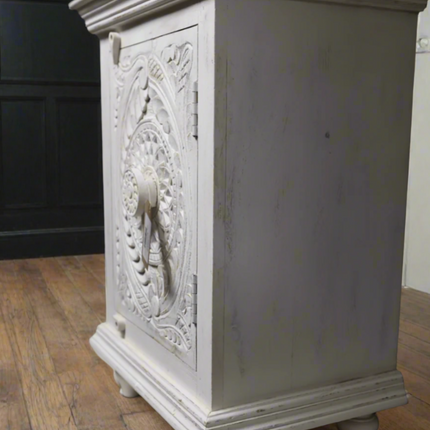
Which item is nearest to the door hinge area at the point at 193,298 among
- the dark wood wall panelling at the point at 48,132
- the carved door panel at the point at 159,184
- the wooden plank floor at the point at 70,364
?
the carved door panel at the point at 159,184

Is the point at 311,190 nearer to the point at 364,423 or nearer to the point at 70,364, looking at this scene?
the point at 364,423

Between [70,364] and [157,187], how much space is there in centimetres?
83

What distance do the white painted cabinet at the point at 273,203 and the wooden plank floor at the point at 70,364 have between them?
0.25 meters

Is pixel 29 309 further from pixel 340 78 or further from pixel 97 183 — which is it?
pixel 340 78

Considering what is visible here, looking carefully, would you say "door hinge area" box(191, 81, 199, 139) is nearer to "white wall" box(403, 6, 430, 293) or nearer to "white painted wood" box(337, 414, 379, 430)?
"white painted wood" box(337, 414, 379, 430)

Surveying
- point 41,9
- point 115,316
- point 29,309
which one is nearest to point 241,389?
point 115,316

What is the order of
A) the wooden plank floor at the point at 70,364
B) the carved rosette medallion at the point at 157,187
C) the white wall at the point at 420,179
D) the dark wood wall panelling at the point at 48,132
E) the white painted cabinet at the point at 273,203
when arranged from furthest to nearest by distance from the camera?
the dark wood wall panelling at the point at 48,132
the white wall at the point at 420,179
the wooden plank floor at the point at 70,364
the carved rosette medallion at the point at 157,187
the white painted cabinet at the point at 273,203

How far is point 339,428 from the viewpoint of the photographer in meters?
1.30

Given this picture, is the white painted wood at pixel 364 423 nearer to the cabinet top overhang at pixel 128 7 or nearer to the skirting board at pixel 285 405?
the skirting board at pixel 285 405

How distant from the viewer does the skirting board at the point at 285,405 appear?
42.6 inches

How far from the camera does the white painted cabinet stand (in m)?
1.03

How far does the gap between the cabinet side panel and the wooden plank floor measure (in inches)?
14.0

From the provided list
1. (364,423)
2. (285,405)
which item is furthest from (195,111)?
(364,423)

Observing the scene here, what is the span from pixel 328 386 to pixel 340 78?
602mm
